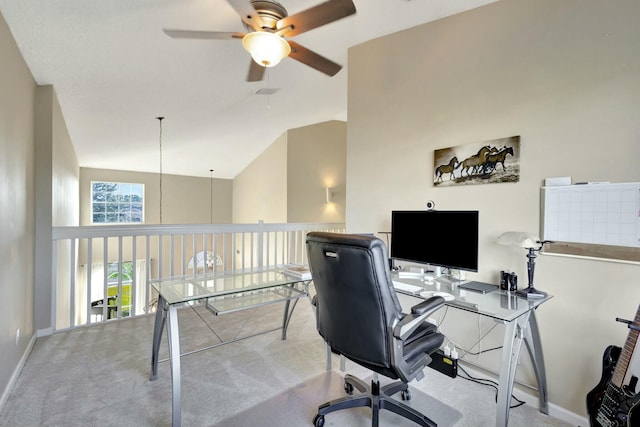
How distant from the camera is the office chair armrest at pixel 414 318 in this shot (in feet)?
Result: 4.38

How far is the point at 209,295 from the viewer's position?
1818 mm

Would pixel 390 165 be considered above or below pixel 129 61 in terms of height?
below

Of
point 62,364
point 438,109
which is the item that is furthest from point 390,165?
point 62,364

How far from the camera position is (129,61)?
2.59 metres

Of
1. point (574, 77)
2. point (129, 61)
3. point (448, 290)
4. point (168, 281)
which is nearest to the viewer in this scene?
point (574, 77)

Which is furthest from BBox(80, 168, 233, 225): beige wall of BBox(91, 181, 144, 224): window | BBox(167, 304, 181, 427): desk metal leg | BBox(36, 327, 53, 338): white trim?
BBox(167, 304, 181, 427): desk metal leg

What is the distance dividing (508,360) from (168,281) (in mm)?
2131

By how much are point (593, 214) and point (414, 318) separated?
125cm

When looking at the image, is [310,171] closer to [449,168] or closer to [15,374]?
[449,168]

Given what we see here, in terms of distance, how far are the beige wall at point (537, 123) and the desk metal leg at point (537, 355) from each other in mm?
90

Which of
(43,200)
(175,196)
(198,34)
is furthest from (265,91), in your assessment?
(175,196)

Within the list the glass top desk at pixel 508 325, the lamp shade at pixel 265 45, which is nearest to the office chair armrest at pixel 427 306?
the glass top desk at pixel 508 325

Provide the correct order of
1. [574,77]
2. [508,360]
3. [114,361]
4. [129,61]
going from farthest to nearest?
1. [129,61]
2. [114,361]
3. [574,77]
4. [508,360]

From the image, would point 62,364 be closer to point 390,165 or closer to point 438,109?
point 390,165
